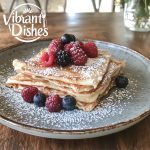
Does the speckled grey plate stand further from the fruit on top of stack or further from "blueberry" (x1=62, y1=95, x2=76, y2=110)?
the fruit on top of stack

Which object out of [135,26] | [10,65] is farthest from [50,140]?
[135,26]

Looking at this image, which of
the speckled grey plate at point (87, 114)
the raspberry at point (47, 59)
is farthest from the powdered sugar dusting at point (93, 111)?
the raspberry at point (47, 59)

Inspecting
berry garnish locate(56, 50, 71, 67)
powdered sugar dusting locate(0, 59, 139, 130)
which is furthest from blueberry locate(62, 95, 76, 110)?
berry garnish locate(56, 50, 71, 67)

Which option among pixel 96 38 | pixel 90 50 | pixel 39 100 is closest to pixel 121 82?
pixel 90 50

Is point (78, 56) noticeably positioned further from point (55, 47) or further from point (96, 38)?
point (96, 38)

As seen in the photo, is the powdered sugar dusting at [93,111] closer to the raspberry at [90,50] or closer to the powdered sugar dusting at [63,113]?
the powdered sugar dusting at [63,113]

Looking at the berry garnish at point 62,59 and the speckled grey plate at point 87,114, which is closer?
the speckled grey plate at point 87,114

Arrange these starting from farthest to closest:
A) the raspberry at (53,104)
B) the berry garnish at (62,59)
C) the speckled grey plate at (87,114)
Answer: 1. the berry garnish at (62,59)
2. the raspberry at (53,104)
3. the speckled grey plate at (87,114)
